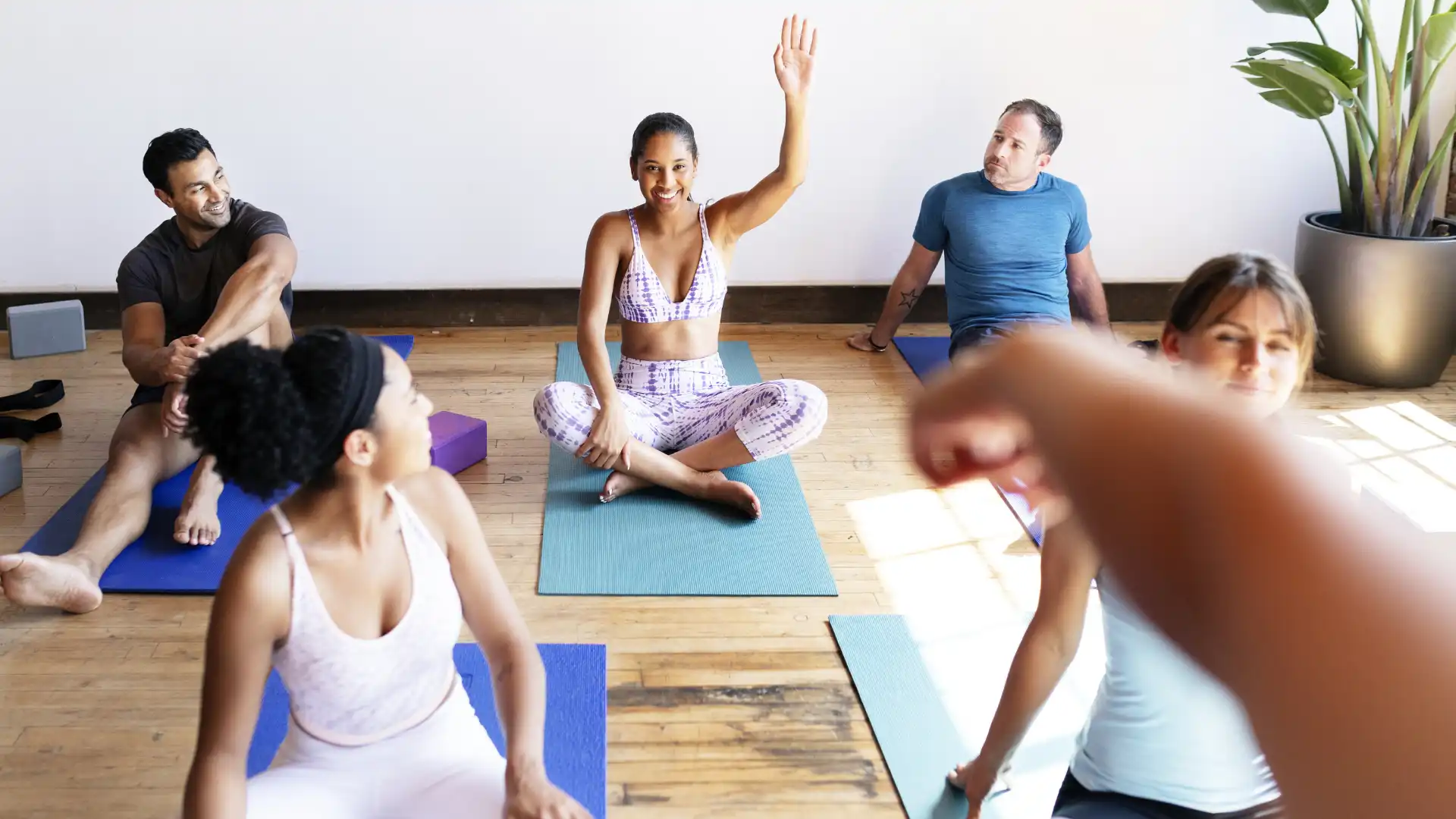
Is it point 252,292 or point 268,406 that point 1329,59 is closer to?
point 252,292

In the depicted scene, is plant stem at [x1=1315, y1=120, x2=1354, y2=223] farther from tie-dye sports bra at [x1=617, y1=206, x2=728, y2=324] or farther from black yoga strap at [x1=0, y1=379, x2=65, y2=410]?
black yoga strap at [x1=0, y1=379, x2=65, y2=410]

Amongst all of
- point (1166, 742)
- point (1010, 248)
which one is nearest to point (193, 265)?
point (1010, 248)

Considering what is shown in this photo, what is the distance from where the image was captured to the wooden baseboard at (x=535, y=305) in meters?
4.68

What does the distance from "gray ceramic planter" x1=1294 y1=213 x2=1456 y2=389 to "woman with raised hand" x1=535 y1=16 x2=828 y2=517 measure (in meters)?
2.03

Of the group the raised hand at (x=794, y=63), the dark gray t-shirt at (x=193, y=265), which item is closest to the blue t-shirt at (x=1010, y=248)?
the raised hand at (x=794, y=63)

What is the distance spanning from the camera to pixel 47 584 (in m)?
2.54

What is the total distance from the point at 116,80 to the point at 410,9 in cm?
109

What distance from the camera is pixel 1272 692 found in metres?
0.29

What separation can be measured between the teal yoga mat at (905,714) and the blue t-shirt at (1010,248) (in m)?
1.55

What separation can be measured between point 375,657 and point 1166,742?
1028mm

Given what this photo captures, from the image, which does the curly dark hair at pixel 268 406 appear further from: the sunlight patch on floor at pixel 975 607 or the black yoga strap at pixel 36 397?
the black yoga strap at pixel 36 397

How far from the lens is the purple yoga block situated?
3273mm

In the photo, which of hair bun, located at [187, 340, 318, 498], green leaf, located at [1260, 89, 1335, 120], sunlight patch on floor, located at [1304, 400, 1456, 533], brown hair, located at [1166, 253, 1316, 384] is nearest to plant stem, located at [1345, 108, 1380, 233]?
green leaf, located at [1260, 89, 1335, 120]

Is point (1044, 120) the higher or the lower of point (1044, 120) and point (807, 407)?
the higher
